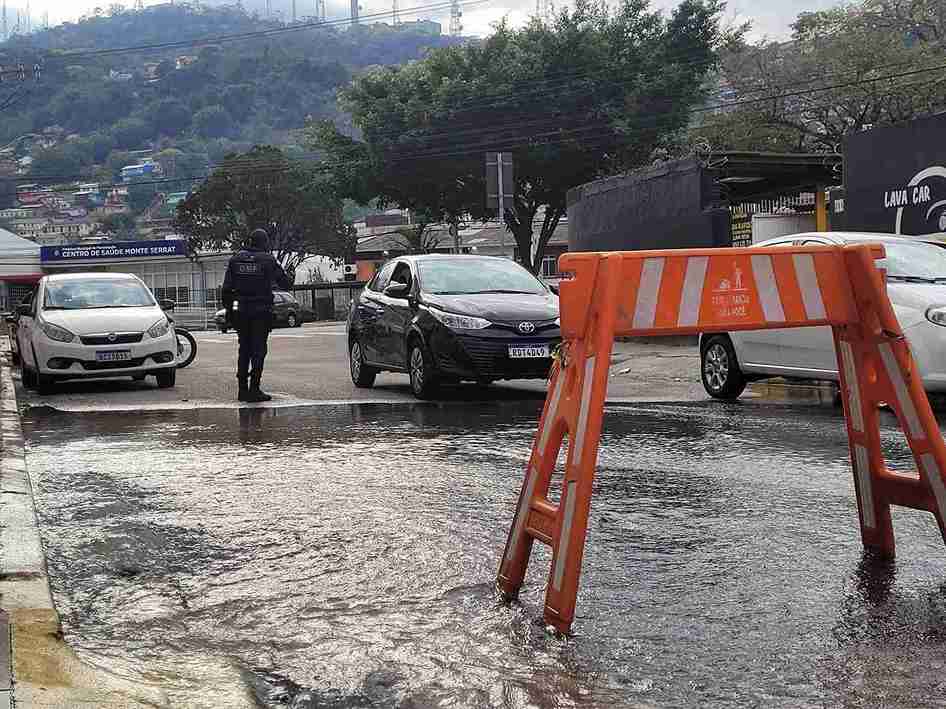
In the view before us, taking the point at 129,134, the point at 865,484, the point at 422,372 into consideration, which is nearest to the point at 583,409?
the point at 865,484

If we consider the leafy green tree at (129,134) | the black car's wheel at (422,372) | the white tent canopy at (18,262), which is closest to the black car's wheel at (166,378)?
the black car's wheel at (422,372)

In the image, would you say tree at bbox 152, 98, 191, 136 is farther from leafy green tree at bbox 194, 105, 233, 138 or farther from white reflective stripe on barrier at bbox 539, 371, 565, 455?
white reflective stripe on barrier at bbox 539, 371, 565, 455

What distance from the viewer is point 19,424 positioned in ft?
38.4

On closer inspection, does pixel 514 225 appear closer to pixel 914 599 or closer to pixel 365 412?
pixel 365 412

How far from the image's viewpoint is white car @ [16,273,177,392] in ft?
52.1

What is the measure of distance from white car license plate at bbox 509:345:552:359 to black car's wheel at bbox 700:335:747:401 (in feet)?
5.36

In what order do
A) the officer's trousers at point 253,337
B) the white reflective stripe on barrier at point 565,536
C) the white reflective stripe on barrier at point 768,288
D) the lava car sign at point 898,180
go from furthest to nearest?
the lava car sign at point 898,180, the officer's trousers at point 253,337, the white reflective stripe on barrier at point 768,288, the white reflective stripe on barrier at point 565,536

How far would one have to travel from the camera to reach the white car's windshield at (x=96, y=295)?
1716cm

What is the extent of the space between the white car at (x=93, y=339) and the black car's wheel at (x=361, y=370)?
7.15ft

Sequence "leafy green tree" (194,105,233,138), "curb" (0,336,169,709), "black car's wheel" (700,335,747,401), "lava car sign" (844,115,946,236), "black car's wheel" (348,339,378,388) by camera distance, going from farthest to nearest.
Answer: "leafy green tree" (194,105,233,138)
"lava car sign" (844,115,946,236)
"black car's wheel" (348,339,378,388)
"black car's wheel" (700,335,747,401)
"curb" (0,336,169,709)

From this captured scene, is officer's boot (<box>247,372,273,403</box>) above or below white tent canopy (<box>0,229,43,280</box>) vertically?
below

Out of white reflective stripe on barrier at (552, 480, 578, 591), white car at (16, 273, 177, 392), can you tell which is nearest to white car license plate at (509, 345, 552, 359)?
white car at (16, 273, 177, 392)

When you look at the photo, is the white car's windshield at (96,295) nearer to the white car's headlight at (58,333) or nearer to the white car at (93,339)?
the white car at (93,339)

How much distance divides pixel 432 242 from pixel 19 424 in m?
69.4
